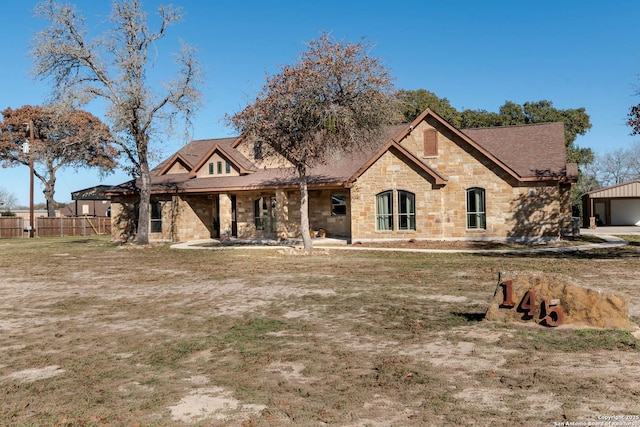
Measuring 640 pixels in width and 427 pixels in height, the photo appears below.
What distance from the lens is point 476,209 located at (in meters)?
24.3

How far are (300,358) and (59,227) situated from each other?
4513 cm

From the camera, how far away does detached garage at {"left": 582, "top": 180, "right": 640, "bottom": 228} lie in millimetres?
40938

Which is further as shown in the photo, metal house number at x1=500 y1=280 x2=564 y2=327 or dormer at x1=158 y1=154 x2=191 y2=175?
dormer at x1=158 y1=154 x2=191 y2=175

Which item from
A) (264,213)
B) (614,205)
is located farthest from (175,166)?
(614,205)

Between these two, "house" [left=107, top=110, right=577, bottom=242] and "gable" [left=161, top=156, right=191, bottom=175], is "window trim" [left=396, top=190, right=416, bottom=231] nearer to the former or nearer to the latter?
"house" [left=107, top=110, right=577, bottom=242]

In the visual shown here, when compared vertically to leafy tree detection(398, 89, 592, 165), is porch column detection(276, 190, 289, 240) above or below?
below

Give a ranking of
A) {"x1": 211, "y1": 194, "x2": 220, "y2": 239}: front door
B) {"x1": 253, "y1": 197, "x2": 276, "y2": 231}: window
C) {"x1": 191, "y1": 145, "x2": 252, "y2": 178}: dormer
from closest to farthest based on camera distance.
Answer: {"x1": 253, "y1": 197, "x2": 276, "y2": 231}: window, {"x1": 191, "y1": 145, "x2": 252, "y2": 178}: dormer, {"x1": 211, "y1": 194, "x2": 220, "y2": 239}: front door

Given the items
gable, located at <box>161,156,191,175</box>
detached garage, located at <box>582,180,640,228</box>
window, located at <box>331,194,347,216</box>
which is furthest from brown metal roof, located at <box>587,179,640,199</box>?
gable, located at <box>161,156,191,175</box>

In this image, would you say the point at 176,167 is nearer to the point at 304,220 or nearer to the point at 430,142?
the point at 304,220

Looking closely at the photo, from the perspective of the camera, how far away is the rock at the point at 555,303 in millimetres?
7156

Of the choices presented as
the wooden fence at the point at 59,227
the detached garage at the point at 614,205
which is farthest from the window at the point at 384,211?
the wooden fence at the point at 59,227

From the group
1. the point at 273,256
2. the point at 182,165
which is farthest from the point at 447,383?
the point at 182,165

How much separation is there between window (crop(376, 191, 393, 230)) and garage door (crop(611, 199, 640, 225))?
28.7m

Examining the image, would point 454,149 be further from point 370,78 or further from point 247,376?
point 247,376
